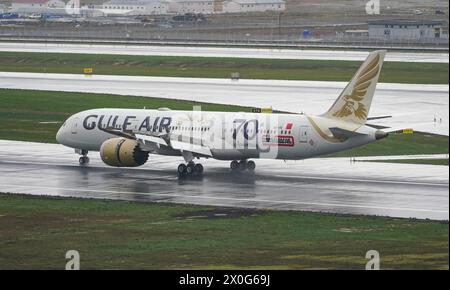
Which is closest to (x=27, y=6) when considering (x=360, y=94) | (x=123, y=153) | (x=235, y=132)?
(x=123, y=153)

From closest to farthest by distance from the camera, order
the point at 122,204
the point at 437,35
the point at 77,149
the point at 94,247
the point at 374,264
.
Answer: the point at 374,264, the point at 94,247, the point at 122,204, the point at 77,149, the point at 437,35

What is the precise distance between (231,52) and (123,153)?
4498 inches

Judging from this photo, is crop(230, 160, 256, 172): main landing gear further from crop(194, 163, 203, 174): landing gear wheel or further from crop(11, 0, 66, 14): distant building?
crop(11, 0, 66, 14): distant building

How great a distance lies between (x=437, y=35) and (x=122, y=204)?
128 meters

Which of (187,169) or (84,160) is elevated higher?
(84,160)

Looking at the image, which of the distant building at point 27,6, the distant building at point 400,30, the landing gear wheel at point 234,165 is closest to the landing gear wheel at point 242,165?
the landing gear wheel at point 234,165

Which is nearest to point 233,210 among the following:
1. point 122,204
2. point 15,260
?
point 122,204

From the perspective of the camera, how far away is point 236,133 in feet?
244

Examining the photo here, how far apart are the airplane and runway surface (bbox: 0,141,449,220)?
1444 mm

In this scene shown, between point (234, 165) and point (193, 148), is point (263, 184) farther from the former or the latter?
point (193, 148)

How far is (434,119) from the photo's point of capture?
91.6 m

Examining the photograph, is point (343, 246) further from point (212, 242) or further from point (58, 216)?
point (58, 216)

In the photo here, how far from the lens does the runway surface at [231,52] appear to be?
16975 cm

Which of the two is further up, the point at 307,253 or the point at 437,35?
the point at 437,35
